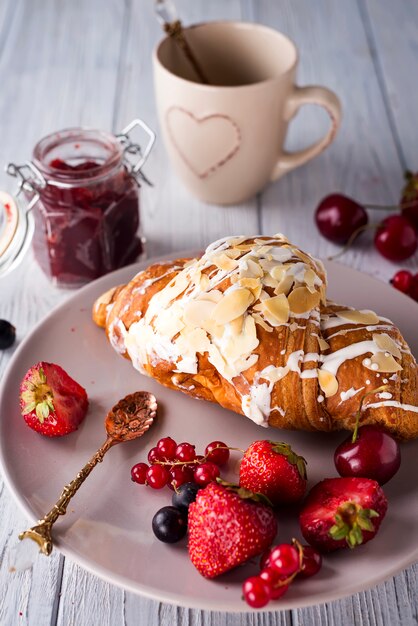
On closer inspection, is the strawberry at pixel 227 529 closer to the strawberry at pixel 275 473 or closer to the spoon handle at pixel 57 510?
the strawberry at pixel 275 473

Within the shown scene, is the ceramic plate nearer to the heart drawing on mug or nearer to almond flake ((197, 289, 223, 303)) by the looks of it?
almond flake ((197, 289, 223, 303))

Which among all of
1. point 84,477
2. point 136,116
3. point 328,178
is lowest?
point 328,178

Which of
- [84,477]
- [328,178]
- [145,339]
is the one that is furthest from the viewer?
[328,178]

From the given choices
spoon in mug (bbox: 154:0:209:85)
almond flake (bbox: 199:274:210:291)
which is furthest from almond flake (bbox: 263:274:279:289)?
spoon in mug (bbox: 154:0:209:85)

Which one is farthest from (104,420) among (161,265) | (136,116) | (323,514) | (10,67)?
(10,67)

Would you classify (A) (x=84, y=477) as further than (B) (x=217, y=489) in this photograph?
Yes

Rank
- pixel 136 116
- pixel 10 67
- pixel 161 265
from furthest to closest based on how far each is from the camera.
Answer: pixel 10 67, pixel 136 116, pixel 161 265

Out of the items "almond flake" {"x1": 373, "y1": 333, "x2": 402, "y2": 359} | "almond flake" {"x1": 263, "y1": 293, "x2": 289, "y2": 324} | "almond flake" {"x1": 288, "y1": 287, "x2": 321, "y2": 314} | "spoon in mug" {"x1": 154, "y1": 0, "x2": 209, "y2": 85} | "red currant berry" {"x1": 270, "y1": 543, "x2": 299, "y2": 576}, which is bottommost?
"almond flake" {"x1": 373, "y1": 333, "x2": 402, "y2": 359}

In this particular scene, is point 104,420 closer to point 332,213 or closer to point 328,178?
point 332,213
